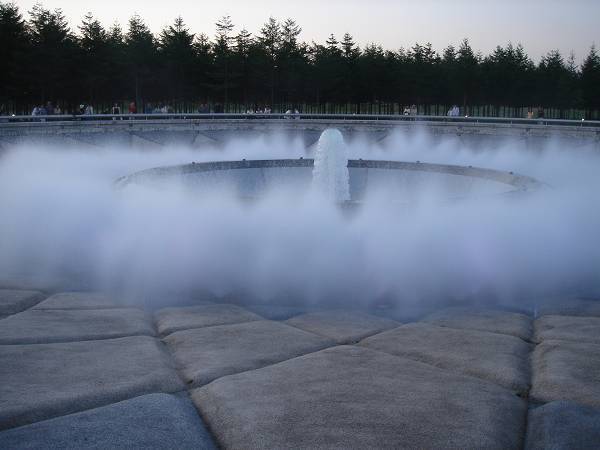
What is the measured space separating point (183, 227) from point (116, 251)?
1.28 m

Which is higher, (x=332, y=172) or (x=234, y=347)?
(x=332, y=172)

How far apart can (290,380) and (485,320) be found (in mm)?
4221

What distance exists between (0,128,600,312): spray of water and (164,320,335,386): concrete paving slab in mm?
2758

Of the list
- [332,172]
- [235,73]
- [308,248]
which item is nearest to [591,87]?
[235,73]

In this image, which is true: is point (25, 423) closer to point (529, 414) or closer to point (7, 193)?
point (529, 414)

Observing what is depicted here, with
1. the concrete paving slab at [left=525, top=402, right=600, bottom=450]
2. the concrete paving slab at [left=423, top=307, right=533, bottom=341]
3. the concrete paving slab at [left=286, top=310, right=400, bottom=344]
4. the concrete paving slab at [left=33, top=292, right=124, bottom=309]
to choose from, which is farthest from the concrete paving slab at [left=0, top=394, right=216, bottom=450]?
the concrete paving slab at [left=423, top=307, right=533, bottom=341]

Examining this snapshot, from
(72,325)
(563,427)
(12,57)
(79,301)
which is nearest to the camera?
(563,427)

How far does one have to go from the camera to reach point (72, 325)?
342 inches

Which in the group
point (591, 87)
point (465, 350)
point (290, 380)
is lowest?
point (465, 350)

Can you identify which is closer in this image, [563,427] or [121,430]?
[121,430]

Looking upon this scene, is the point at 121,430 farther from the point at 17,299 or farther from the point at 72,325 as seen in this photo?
the point at 17,299

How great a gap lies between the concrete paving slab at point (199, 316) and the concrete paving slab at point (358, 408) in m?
2.39

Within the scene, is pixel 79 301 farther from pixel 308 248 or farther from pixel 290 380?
pixel 290 380

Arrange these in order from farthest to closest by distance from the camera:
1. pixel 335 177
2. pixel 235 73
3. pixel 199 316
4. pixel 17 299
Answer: pixel 235 73 < pixel 335 177 < pixel 17 299 < pixel 199 316
